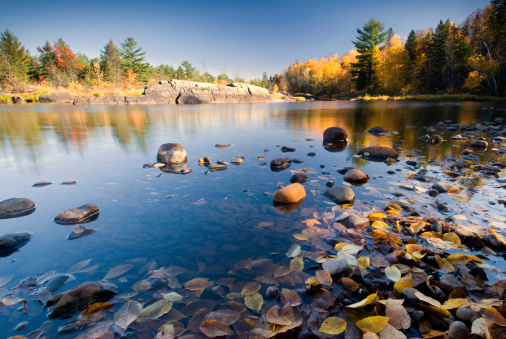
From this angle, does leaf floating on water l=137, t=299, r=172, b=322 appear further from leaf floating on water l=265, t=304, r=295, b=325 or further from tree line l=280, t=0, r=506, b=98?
tree line l=280, t=0, r=506, b=98

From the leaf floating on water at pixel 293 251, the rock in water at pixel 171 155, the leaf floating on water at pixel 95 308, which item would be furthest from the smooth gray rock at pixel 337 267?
the rock in water at pixel 171 155

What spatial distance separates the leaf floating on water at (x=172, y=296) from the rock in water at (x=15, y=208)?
4.28 meters

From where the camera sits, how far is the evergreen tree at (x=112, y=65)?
261 ft

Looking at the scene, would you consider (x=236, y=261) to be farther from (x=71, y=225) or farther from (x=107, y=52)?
(x=107, y=52)

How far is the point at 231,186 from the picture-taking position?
6035 millimetres

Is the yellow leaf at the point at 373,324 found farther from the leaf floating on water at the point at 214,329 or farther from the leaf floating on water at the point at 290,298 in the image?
the leaf floating on water at the point at 214,329

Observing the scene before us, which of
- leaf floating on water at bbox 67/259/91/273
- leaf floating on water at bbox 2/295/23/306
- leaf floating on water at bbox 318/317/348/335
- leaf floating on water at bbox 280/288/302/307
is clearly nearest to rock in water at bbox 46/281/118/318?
leaf floating on water at bbox 2/295/23/306

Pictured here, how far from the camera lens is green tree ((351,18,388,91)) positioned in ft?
232

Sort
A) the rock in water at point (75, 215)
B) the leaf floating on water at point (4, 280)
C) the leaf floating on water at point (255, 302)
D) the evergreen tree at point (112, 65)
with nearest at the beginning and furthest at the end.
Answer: the leaf floating on water at point (255, 302), the leaf floating on water at point (4, 280), the rock in water at point (75, 215), the evergreen tree at point (112, 65)

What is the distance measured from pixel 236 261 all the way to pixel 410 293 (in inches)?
82.6

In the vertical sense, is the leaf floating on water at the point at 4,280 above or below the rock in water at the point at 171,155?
below

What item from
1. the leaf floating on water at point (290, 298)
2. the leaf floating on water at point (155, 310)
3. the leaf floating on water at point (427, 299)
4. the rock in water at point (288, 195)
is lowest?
the leaf floating on water at point (290, 298)

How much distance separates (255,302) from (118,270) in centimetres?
195

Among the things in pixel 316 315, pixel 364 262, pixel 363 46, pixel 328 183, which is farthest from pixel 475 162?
pixel 363 46
